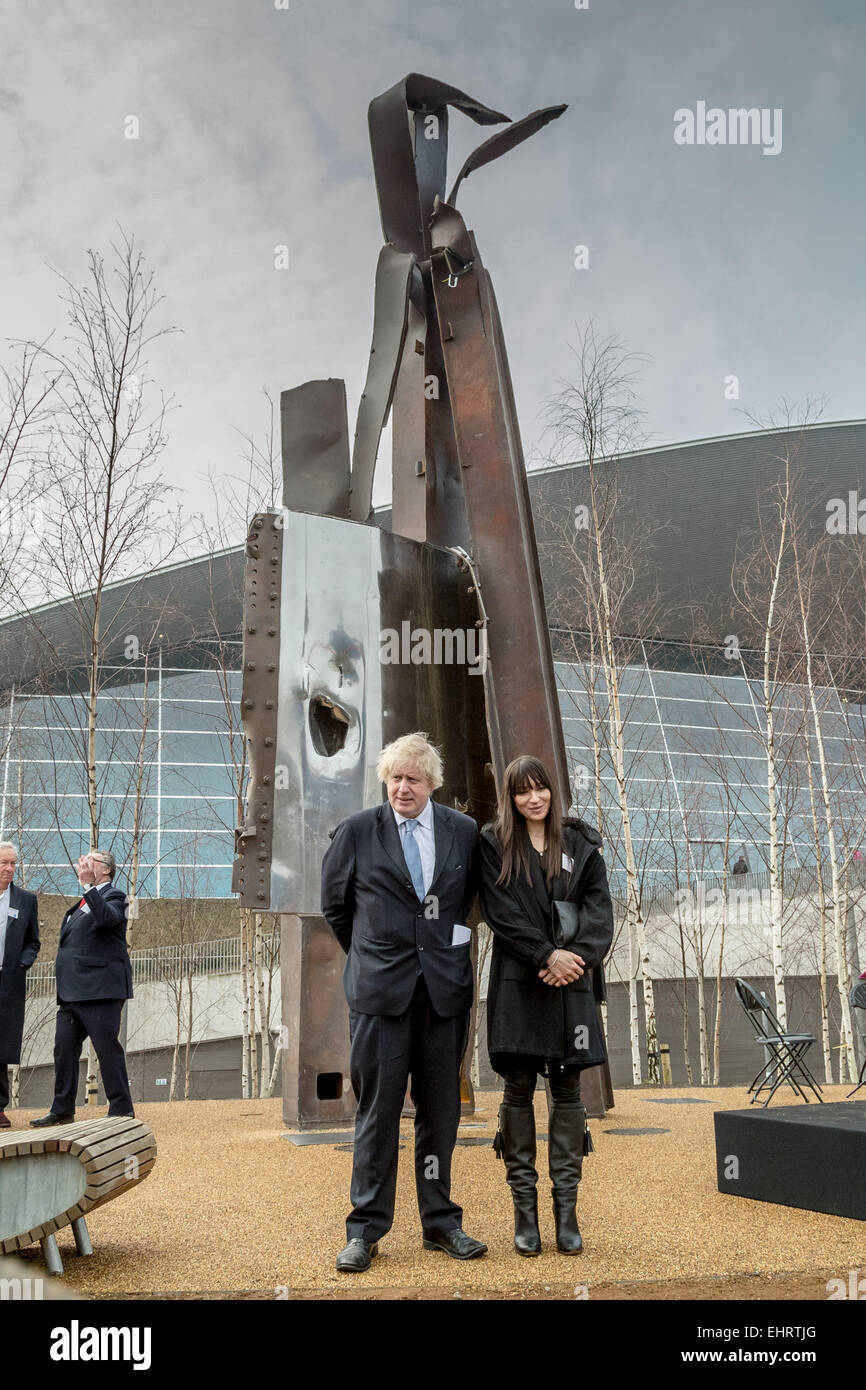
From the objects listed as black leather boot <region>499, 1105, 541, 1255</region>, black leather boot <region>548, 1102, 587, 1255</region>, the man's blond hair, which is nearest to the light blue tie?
the man's blond hair

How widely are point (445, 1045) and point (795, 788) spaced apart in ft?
44.9

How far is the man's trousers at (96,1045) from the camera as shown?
6.87 meters

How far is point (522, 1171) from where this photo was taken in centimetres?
395

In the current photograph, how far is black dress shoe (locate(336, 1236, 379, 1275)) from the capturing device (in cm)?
358

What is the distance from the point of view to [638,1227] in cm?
427

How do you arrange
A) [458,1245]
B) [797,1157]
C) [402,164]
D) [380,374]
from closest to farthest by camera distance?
[458,1245], [797,1157], [380,374], [402,164]

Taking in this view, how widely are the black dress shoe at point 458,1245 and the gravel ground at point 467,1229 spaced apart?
2.0 inches

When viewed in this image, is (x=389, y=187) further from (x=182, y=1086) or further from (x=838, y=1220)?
(x=182, y=1086)

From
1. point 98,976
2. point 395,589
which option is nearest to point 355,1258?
point 98,976

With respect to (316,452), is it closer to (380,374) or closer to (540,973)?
(380,374)

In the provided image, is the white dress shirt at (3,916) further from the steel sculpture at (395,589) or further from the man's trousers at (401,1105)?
the man's trousers at (401,1105)

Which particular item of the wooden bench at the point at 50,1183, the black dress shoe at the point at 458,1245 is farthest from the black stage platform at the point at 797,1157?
the wooden bench at the point at 50,1183

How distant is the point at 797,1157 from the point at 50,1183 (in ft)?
9.64

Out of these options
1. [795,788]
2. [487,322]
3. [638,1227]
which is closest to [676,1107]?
[638,1227]
